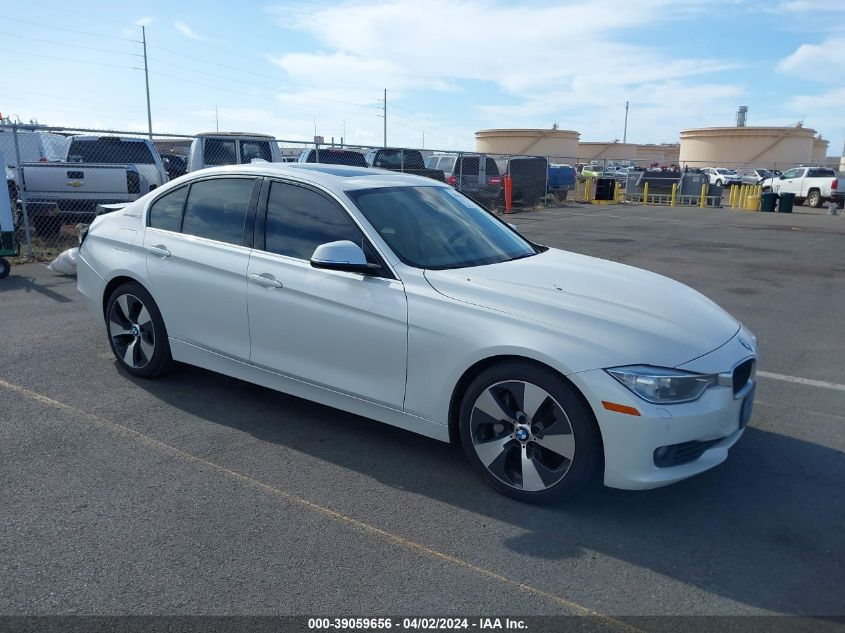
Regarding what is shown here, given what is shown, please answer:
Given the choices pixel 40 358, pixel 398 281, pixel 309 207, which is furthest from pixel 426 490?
pixel 40 358

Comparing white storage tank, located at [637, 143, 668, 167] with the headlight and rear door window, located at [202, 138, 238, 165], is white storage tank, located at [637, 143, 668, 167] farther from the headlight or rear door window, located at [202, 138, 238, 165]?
the headlight

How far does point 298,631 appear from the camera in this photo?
2.68 metres

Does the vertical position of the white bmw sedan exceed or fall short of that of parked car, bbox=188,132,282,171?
it falls short

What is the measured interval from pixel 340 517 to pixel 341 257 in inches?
54.3

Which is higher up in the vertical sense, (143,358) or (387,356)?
(387,356)

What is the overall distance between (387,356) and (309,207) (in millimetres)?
1174

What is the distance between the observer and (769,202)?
27.6 metres

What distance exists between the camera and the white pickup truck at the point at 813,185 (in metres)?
28.4

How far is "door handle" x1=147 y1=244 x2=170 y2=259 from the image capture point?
5.00m

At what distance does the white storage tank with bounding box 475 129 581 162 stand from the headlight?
73.1m

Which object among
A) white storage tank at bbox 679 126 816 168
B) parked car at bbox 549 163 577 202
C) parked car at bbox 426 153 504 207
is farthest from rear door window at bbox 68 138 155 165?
white storage tank at bbox 679 126 816 168

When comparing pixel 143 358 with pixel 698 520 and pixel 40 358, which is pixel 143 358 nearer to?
pixel 40 358

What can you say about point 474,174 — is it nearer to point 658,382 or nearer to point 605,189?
point 605,189

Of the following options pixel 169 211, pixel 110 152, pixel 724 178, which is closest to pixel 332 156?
pixel 110 152
